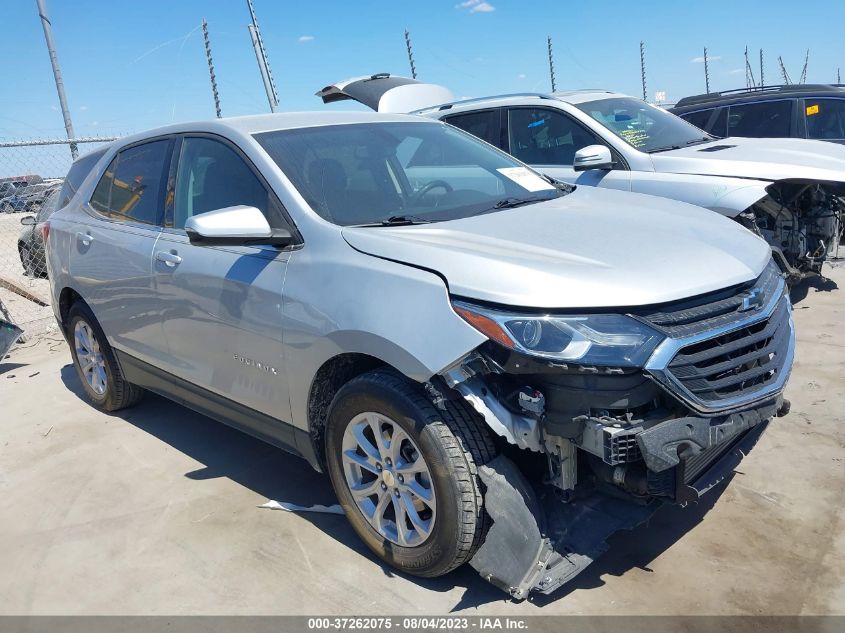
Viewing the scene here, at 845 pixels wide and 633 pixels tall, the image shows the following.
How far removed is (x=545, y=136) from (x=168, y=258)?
153 inches

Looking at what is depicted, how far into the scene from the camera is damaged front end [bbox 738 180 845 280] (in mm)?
5957

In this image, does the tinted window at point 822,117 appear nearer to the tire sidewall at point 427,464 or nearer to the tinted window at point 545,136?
the tinted window at point 545,136

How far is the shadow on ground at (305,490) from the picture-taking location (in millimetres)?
2941

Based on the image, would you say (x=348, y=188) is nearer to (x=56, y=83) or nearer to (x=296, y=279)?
(x=296, y=279)

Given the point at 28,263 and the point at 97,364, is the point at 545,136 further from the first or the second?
the point at 28,263

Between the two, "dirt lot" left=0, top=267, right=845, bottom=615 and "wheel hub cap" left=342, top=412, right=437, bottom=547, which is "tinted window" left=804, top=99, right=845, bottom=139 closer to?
"dirt lot" left=0, top=267, right=845, bottom=615

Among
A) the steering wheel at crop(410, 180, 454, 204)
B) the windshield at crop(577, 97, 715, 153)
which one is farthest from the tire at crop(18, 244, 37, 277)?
the steering wheel at crop(410, 180, 454, 204)

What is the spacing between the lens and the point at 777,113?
857 cm

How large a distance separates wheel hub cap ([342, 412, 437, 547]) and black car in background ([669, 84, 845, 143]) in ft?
24.6

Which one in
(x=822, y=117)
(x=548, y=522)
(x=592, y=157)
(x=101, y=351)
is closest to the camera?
(x=548, y=522)

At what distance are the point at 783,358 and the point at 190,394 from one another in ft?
9.49

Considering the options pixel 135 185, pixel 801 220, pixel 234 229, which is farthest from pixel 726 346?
pixel 801 220

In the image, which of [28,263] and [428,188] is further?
[28,263]

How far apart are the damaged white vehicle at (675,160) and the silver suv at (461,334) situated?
2.23m
